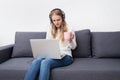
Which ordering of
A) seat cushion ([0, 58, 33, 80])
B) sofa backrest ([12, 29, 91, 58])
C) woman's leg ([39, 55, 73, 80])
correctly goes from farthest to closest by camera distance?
1. sofa backrest ([12, 29, 91, 58])
2. seat cushion ([0, 58, 33, 80])
3. woman's leg ([39, 55, 73, 80])

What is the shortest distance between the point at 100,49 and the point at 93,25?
0.47 m

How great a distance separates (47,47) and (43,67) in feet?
0.71

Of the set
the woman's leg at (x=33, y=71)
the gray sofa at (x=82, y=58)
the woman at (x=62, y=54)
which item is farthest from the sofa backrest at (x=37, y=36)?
the woman's leg at (x=33, y=71)

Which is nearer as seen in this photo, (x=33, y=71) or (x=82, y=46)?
(x=33, y=71)

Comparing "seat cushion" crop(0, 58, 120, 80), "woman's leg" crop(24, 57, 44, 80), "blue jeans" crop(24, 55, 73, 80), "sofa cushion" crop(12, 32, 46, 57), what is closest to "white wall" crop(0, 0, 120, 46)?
"sofa cushion" crop(12, 32, 46, 57)

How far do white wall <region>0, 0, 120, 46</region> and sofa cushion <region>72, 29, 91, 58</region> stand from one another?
0.31m

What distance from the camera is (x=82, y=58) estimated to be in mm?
2484

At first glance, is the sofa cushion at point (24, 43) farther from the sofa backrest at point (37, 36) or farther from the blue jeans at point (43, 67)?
the blue jeans at point (43, 67)

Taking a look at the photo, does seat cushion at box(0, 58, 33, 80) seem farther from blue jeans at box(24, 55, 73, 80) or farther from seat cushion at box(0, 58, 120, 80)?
blue jeans at box(24, 55, 73, 80)

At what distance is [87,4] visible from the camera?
2.79 meters

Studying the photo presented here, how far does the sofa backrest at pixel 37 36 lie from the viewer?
2.51m

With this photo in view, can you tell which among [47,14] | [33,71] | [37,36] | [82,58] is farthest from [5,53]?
[82,58]

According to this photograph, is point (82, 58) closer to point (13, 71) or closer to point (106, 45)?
point (106, 45)

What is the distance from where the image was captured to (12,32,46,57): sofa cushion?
2.59 meters
